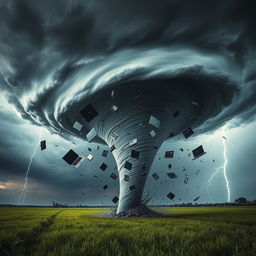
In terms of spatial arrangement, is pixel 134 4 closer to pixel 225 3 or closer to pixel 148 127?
pixel 225 3

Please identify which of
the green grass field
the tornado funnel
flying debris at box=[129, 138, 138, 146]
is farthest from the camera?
flying debris at box=[129, 138, 138, 146]

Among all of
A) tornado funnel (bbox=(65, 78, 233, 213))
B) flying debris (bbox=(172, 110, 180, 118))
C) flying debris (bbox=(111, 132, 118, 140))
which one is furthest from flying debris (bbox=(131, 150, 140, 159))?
flying debris (bbox=(172, 110, 180, 118))

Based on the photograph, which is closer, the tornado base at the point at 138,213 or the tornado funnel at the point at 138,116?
the tornado funnel at the point at 138,116

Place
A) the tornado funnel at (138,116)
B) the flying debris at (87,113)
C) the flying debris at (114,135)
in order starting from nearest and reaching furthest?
the flying debris at (87,113) → the tornado funnel at (138,116) → the flying debris at (114,135)

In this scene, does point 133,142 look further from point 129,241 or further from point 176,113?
point 129,241

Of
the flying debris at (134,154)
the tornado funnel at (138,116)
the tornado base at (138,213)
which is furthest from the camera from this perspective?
the tornado base at (138,213)

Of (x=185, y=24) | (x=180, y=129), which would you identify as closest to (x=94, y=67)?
(x=185, y=24)

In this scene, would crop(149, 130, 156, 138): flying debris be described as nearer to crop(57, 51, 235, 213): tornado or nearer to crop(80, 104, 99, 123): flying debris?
crop(57, 51, 235, 213): tornado

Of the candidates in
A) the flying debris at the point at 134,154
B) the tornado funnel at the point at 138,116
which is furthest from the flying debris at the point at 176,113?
the flying debris at the point at 134,154

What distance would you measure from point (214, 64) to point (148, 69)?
14.3 ft

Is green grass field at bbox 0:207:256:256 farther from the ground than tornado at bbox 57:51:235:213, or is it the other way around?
tornado at bbox 57:51:235:213

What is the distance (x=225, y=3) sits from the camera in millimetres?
9766

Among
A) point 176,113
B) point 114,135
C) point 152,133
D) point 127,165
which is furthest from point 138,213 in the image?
point 176,113

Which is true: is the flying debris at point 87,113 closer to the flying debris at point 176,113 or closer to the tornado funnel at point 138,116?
the tornado funnel at point 138,116
